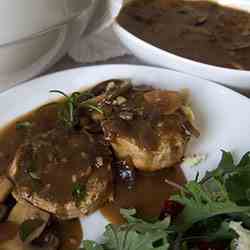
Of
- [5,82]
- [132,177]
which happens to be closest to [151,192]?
[132,177]

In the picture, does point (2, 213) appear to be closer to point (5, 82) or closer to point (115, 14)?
point (5, 82)

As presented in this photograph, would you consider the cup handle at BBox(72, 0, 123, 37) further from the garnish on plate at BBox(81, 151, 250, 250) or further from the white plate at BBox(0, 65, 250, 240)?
the garnish on plate at BBox(81, 151, 250, 250)

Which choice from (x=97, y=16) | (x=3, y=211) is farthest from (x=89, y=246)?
(x=97, y=16)

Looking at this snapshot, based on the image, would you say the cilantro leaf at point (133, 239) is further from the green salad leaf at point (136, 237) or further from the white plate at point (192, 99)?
the white plate at point (192, 99)

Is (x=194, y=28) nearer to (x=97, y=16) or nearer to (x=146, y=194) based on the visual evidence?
(x=97, y=16)

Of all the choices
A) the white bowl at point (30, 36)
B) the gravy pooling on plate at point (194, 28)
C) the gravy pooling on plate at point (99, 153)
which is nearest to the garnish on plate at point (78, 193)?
the gravy pooling on plate at point (99, 153)

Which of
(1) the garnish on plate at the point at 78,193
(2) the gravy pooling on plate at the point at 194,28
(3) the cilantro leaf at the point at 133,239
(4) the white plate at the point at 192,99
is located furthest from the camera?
(2) the gravy pooling on plate at the point at 194,28
